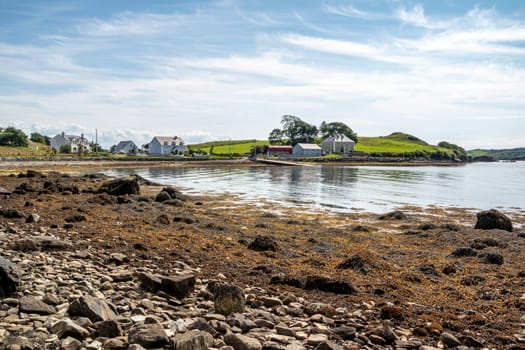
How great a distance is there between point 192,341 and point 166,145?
169 m

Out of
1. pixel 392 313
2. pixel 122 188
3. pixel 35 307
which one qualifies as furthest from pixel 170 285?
pixel 122 188

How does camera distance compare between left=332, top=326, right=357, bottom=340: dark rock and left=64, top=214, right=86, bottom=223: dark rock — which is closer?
left=332, top=326, right=357, bottom=340: dark rock

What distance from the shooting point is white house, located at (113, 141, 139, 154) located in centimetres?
17475

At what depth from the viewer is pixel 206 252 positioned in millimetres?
14336

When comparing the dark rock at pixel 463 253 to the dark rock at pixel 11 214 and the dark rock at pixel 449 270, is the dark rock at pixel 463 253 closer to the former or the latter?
the dark rock at pixel 449 270

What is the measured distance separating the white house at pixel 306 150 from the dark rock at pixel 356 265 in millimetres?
164286

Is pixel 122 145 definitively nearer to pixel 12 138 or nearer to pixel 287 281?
pixel 12 138

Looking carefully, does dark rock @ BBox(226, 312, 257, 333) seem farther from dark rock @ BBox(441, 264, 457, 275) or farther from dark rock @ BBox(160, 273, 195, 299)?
dark rock @ BBox(441, 264, 457, 275)

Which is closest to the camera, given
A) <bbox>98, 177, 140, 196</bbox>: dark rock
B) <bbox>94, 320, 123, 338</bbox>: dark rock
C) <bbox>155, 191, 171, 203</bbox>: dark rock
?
<bbox>94, 320, 123, 338</bbox>: dark rock

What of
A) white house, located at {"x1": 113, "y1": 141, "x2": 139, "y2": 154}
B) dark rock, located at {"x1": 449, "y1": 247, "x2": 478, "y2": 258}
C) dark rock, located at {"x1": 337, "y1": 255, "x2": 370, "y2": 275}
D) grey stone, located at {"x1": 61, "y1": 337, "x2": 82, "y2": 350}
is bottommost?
dark rock, located at {"x1": 449, "y1": 247, "x2": 478, "y2": 258}

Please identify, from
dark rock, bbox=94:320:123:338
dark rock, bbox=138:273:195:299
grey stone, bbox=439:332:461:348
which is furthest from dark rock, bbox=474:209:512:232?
dark rock, bbox=94:320:123:338

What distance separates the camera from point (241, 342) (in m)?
6.64

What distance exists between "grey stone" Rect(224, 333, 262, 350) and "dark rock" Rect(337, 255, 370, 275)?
6.58m

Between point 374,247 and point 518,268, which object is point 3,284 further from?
point 518,268
